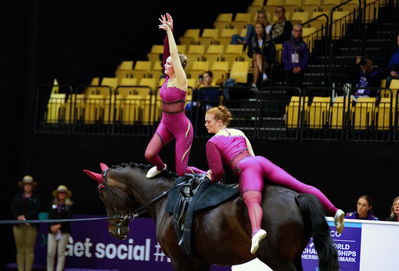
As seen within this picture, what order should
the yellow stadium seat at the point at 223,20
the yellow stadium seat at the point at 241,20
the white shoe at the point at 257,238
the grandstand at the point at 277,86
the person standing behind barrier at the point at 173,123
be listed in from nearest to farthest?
1. the white shoe at the point at 257,238
2. the person standing behind barrier at the point at 173,123
3. the grandstand at the point at 277,86
4. the yellow stadium seat at the point at 241,20
5. the yellow stadium seat at the point at 223,20

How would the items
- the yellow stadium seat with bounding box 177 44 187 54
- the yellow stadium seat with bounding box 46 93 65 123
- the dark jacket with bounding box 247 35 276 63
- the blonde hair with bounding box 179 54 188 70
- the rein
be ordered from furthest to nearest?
the yellow stadium seat with bounding box 177 44 187 54 → the yellow stadium seat with bounding box 46 93 65 123 → the dark jacket with bounding box 247 35 276 63 → the blonde hair with bounding box 179 54 188 70 → the rein

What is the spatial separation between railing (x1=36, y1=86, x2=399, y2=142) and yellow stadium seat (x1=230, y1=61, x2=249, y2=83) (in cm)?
43

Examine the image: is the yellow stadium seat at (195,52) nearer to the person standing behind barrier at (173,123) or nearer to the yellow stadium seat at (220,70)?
the yellow stadium seat at (220,70)

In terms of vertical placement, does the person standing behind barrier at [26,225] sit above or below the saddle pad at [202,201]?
below

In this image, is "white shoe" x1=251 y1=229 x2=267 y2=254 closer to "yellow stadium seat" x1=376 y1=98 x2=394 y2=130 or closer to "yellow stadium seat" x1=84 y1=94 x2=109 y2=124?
"yellow stadium seat" x1=376 y1=98 x2=394 y2=130

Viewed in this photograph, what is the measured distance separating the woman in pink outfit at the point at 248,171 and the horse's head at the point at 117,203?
4.01ft

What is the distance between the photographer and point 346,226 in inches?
406

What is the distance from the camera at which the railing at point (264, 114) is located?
45.0 ft

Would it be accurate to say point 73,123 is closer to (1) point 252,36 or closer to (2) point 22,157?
(2) point 22,157

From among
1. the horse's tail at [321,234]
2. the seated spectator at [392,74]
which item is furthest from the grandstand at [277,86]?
the horse's tail at [321,234]

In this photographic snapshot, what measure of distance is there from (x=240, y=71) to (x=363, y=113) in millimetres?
3492

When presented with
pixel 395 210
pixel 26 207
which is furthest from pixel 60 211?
pixel 395 210

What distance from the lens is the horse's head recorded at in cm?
920

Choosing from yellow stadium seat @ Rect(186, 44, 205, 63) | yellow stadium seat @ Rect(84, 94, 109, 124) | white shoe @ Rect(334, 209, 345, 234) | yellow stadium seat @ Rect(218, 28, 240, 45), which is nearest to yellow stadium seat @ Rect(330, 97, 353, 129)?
yellow stadium seat @ Rect(84, 94, 109, 124)
